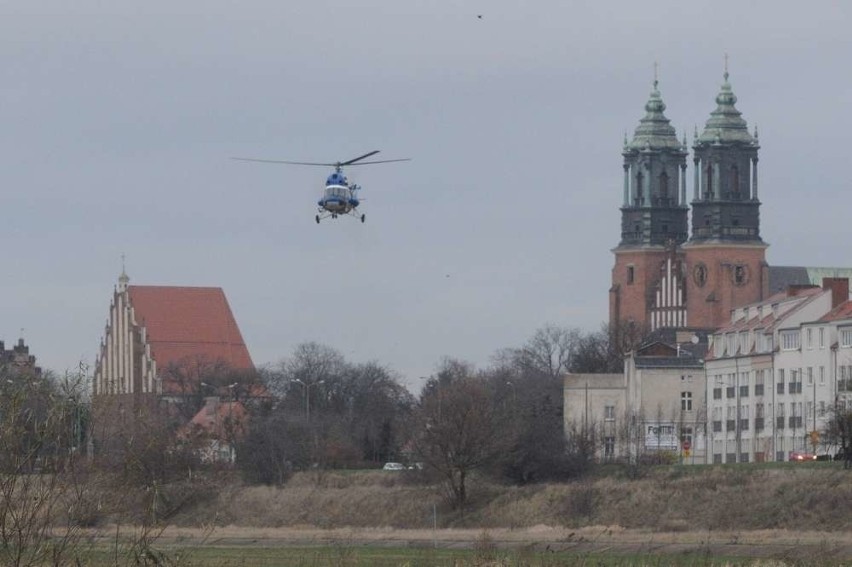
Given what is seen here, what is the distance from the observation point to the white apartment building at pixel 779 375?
4031 inches

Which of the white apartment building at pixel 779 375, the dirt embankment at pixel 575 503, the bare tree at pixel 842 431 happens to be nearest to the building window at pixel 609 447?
the white apartment building at pixel 779 375

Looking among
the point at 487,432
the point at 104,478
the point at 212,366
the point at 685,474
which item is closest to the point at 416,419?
the point at 487,432

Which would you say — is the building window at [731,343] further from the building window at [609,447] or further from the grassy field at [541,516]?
the grassy field at [541,516]

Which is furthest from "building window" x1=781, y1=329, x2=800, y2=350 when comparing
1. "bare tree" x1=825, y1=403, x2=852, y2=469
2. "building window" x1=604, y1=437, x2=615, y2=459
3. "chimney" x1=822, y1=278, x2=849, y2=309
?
"bare tree" x1=825, y1=403, x2=852, y2=469

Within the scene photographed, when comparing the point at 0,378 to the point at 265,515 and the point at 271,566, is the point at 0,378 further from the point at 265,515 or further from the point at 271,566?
the point at 265,515

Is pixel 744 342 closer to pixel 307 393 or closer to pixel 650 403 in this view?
pixel 650 403

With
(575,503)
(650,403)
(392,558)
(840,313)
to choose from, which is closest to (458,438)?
(575,503)

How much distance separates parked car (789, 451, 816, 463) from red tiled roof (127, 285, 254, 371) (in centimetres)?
9271

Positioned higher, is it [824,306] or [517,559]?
[824,306]

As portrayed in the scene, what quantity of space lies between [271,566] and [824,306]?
60.5 meters

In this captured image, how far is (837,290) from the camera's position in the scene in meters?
109

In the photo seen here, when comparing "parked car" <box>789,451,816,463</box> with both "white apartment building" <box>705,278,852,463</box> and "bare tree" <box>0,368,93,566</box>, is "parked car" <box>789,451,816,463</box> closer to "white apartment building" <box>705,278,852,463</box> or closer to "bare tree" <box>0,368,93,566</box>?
"white apartment building" <box>705,278,852,463</box>

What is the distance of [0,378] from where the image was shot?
32.4 meters

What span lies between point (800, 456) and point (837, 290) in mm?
16435
